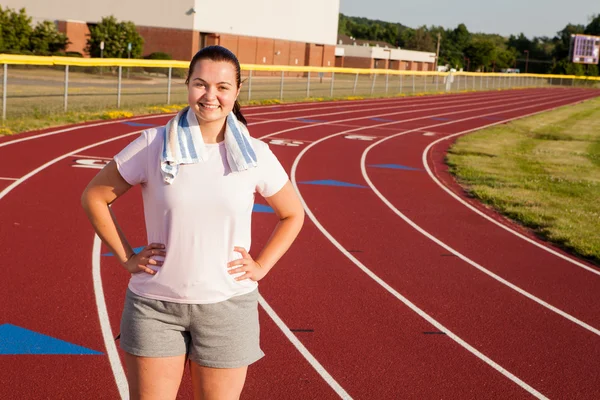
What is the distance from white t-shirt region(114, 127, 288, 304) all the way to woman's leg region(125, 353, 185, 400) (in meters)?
0.23

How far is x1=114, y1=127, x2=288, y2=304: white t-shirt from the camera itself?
121 inches

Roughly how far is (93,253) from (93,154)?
7445mm

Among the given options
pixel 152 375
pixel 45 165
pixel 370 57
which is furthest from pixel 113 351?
pixel 370 57

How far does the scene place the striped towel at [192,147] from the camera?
3059 millimetres

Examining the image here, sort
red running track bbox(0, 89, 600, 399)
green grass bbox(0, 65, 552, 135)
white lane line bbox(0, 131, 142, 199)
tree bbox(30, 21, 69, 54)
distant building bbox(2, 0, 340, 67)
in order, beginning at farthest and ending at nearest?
1. distant building bbox(2, 0, 340, 67)
2. tree bbox(30, 21, 69, 54)
3. green grass bbox(0, 65, 552, 135)
4. white lane line bbox(0, 131, 142, 199)
5. red running track bbox(0, 89, 600, 399)

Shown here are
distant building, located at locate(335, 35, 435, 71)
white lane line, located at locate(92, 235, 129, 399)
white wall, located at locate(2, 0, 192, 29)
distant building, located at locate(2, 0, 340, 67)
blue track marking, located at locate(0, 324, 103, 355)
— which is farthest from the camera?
distant building, located at locate(335, 35, 435, 71)

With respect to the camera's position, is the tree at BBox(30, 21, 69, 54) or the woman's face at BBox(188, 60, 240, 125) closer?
the woman's face at BBox(188, 60, 240, 125)

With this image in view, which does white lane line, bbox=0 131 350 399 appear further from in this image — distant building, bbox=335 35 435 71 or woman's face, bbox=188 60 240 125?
distant building, bbox=335 35 435 71

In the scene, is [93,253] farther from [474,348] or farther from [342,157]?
[342,157]

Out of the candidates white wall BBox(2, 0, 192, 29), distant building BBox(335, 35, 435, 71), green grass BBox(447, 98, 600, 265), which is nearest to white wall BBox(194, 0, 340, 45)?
white wall BBox(2, 0, 192, 29)

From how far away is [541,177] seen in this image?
16875 millimetres

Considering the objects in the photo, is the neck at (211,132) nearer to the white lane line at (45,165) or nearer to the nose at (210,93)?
the nose at (210,93)

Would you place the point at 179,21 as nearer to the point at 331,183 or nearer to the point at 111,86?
the point at 111,86

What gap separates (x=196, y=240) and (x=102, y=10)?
57.0 m
